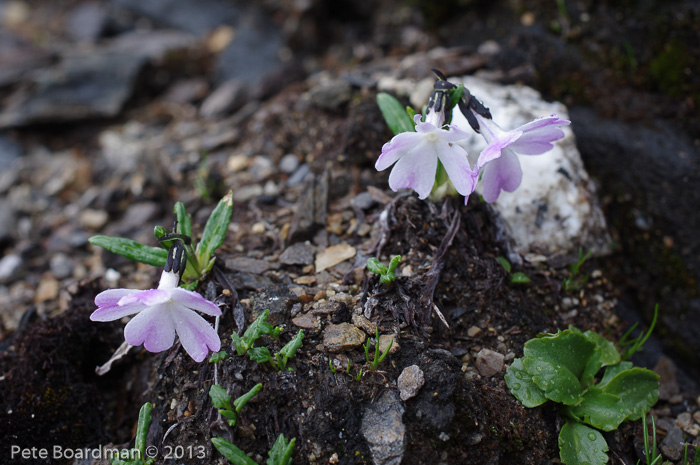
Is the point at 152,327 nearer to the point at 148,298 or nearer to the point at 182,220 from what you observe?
the point at 148,298

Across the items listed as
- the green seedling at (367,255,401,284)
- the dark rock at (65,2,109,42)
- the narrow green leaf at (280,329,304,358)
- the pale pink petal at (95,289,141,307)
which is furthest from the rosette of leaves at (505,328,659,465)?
the dark rock at (65,2,109,42)

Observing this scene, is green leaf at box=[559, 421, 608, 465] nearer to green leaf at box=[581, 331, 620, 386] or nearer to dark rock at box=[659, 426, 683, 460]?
green leaf at box=[581, 331, 620, 386]

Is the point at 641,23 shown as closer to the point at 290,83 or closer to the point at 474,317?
the point at 474,317

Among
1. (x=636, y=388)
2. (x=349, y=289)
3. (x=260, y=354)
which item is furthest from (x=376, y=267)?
(x=636, y=388)

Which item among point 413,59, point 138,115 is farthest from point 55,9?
point 413,59

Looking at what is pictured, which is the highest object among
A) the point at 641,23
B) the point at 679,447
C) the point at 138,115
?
the point at 641,23

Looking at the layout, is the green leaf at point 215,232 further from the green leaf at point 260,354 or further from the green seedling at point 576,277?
the green seedling at point 576,277
